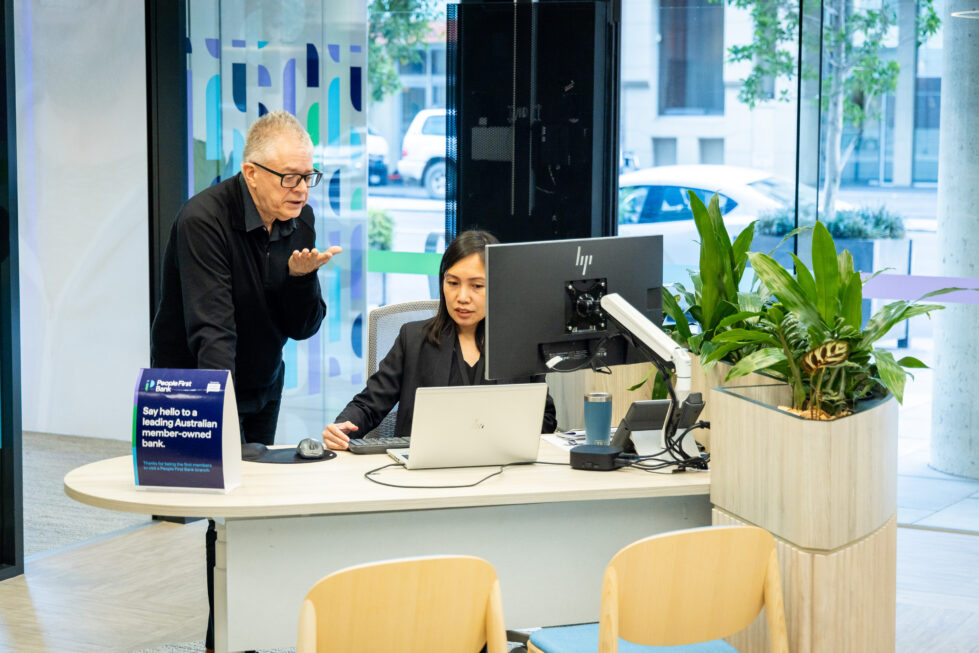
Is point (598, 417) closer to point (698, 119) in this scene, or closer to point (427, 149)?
point (698, 119)

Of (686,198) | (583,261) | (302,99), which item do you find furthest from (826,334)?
(302,99)

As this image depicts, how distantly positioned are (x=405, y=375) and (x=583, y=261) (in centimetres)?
71

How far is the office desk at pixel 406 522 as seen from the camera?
2.44 metres

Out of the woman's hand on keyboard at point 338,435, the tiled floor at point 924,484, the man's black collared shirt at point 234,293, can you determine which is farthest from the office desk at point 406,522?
the tiled floor at point 924,484

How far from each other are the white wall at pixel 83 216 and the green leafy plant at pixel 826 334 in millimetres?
3916

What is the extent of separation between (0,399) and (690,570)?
2.83m

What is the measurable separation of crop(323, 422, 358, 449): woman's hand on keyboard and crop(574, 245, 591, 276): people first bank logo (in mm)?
715

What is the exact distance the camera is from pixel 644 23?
4.80 meters

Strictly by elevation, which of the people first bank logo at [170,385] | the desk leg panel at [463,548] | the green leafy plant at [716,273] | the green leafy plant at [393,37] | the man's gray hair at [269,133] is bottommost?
the desk leg panel at [463,548]

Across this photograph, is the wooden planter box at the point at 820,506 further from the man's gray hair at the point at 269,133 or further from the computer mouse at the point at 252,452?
the man's gray hair at the point at 269,133

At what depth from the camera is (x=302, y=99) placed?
488 cm

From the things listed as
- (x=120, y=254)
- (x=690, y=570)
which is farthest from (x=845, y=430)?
(x=120, y=254)

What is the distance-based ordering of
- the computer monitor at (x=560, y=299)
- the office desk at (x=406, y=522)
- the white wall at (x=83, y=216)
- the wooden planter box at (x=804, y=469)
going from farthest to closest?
the white wall at (x=83, y=216)
the computer monitor at (x=560, y=299)
the office desk at (x=406, y=522)
the wooden planter box at (x=804, y=469)

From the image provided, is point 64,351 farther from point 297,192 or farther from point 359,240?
point 297,192
